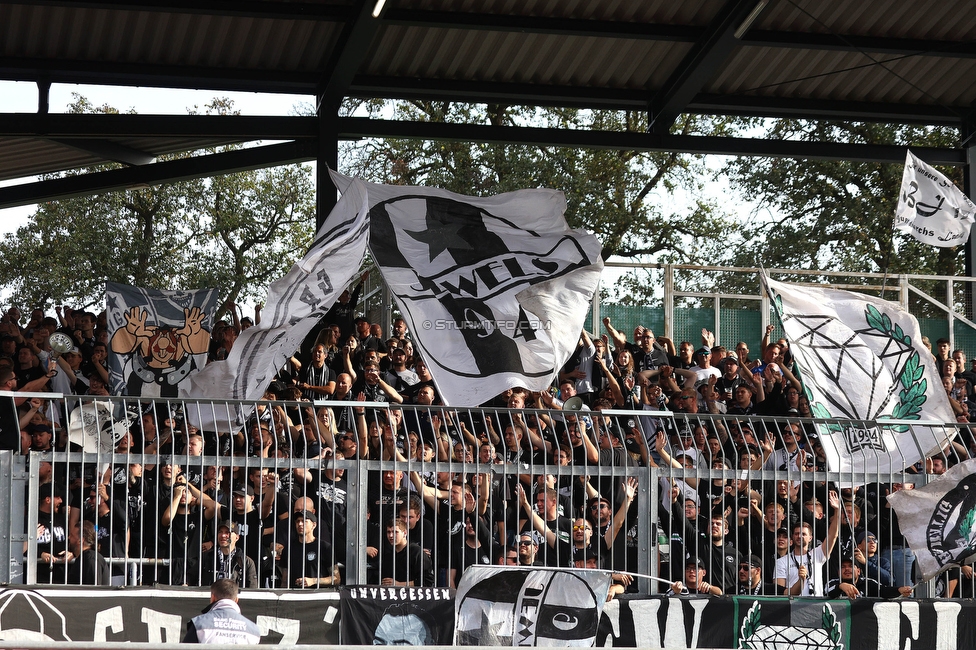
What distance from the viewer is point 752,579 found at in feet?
36.6

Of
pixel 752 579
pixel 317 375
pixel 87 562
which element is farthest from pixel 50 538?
pixel 752 579

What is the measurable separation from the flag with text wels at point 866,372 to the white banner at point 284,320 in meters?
4.00

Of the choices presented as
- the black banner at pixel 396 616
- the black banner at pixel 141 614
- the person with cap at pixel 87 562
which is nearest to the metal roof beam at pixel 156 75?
Result: the person with cap at pixel 87 562

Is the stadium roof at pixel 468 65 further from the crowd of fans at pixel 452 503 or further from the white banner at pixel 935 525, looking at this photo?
the white banner at pixel 935 525

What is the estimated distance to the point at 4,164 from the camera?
18.5 m

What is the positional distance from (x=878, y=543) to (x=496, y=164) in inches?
810

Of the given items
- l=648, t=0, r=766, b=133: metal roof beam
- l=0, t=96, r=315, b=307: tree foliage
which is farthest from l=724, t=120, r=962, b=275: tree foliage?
l=648, t=0, r=766, b=133: metal roof beam

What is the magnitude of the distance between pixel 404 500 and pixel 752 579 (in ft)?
10.4

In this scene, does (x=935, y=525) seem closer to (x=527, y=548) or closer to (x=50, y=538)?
(x=527, y=548)

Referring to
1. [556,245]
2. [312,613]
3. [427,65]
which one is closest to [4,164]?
[427,65]

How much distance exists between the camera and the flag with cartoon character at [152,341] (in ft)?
43.1

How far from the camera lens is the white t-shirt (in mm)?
11070

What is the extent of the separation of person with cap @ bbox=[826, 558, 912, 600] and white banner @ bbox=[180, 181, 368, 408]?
5144 millimetres

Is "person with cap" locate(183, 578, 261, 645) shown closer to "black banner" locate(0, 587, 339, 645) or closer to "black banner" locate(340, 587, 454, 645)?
"black banner" locate(0, 587, 339, 645)
